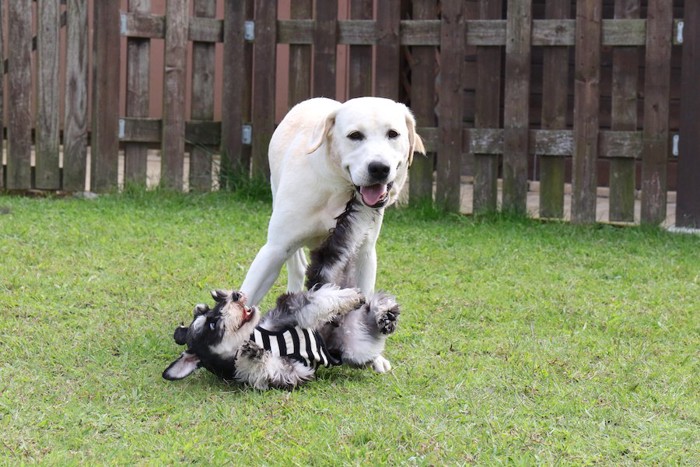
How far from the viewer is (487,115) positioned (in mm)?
7621

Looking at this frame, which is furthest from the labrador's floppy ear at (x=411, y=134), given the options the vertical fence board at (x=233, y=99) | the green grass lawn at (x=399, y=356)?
the vertical fence board at (x=233, y=99)

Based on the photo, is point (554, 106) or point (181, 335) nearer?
point (181, 335)

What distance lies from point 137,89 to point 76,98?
1.48ft

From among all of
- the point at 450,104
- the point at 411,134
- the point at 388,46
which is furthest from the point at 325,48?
the point at 411,134

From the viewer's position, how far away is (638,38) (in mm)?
7203

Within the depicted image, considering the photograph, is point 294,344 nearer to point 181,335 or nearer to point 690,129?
point 181,335

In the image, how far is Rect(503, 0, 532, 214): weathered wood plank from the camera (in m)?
7.40

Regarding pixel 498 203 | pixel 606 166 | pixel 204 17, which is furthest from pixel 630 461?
pixel 606 166

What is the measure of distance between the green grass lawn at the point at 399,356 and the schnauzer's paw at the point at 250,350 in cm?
13

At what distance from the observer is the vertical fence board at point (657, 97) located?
7137 millimetres

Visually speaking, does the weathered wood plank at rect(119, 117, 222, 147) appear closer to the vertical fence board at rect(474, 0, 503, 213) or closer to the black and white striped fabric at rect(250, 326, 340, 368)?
the vertical fence board at rect(474, 0, 503, 213)

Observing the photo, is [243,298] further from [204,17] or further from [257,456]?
[204,17]

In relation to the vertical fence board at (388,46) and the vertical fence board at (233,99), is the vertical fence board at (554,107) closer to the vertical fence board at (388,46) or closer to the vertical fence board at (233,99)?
the vertical fence board at (388,46)

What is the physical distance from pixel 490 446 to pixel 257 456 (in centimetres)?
68
